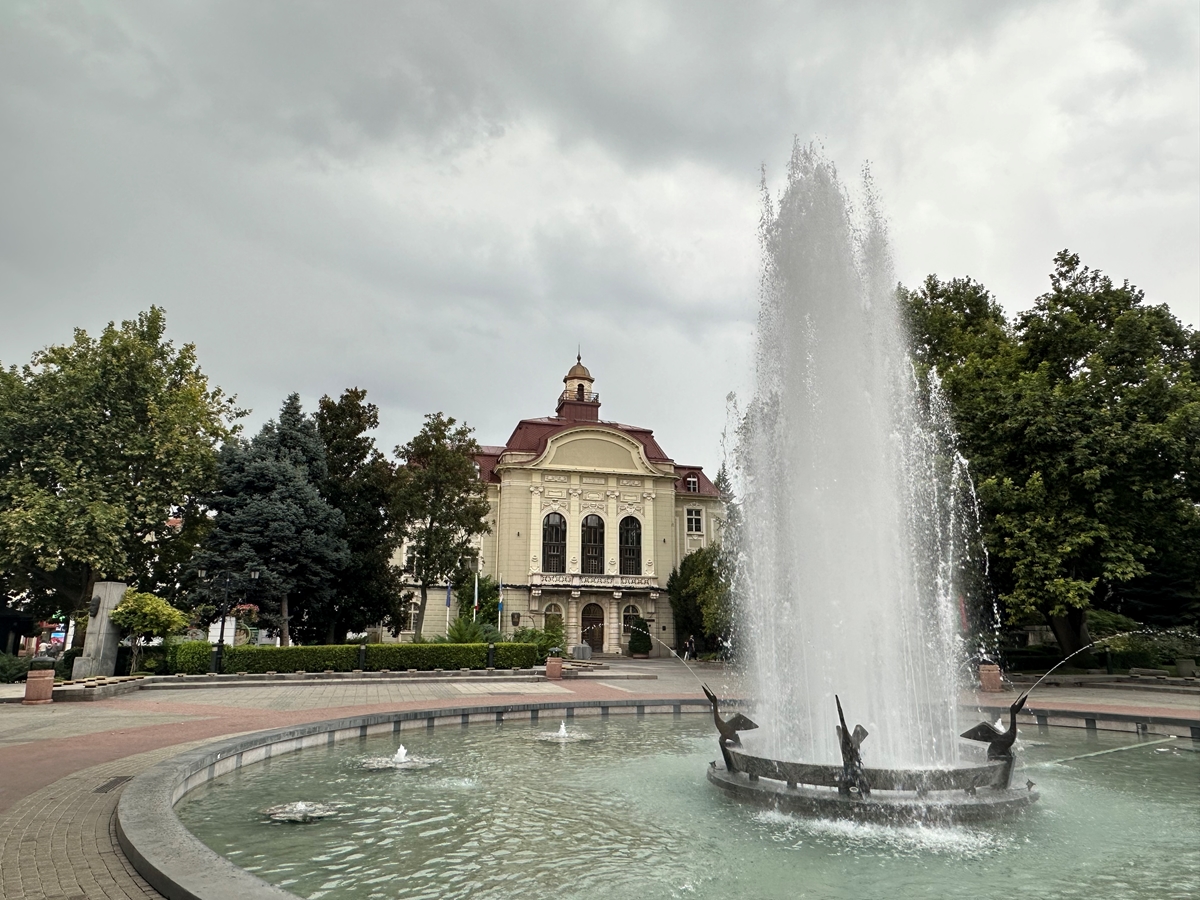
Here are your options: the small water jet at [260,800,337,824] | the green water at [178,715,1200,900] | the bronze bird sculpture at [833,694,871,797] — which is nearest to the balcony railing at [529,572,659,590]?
the green water at [178,715,1200,900]

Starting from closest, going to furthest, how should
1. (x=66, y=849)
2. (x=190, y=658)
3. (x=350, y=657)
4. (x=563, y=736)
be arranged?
1. (x=66, y=849)
2. (x=563, y=736)
3. (x=190, y=658)
4. (x=350, y=657)

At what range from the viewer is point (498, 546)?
159 ft

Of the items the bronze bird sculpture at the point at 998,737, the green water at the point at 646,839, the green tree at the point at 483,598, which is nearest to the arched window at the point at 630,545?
the green tree at the point at 483,598

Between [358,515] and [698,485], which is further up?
[698,485]

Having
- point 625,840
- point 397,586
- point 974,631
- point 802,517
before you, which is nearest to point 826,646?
point 802,517

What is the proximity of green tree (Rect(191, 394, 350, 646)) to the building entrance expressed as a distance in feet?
62.9

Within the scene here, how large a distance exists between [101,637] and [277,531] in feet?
24.9

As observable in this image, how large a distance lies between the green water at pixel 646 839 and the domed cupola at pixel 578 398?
148 feet

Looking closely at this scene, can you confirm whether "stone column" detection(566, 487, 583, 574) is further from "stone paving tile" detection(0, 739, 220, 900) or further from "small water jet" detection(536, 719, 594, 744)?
"stone paving tile" detection(0, 739, 220, 900)

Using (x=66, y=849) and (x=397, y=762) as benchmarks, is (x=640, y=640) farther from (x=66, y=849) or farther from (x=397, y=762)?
(x=66, y=849)

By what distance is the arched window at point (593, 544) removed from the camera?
49625mm

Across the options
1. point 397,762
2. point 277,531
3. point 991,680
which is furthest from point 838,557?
point 277,531

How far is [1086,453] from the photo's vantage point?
23078 mm

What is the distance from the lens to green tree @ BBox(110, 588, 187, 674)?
2309cm
